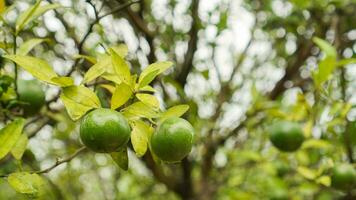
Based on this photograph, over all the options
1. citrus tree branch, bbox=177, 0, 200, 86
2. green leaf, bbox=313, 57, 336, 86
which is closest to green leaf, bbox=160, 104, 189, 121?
green leaf, bbox=313, 57, 336, 86

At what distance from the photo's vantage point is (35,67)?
1079mm

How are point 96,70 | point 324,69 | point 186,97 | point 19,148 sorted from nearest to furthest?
point 96,70 → point 19,148 → point 324,69 → point 186,97

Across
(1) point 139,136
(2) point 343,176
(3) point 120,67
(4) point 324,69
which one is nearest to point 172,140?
(1) point 139,136

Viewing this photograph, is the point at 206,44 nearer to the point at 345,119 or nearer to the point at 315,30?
the point at 315,30

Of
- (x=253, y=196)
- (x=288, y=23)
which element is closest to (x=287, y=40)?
(x=288, y=23)

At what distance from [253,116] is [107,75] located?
5.00ft

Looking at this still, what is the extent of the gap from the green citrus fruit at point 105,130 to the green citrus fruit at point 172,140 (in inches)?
2.6

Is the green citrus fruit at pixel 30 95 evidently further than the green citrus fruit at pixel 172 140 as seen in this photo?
Yes

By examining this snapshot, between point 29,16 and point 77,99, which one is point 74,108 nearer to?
point 77,99

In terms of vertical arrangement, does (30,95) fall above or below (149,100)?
below

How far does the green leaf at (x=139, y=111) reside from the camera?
1071mm

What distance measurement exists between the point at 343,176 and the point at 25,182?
111 cm

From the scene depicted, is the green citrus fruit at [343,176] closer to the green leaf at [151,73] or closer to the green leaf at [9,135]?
the green leaf at [151,73]

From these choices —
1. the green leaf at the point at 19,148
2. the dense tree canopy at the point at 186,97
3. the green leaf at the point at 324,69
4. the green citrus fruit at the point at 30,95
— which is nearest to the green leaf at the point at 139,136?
the dense tree canopy at the point at 186,97
